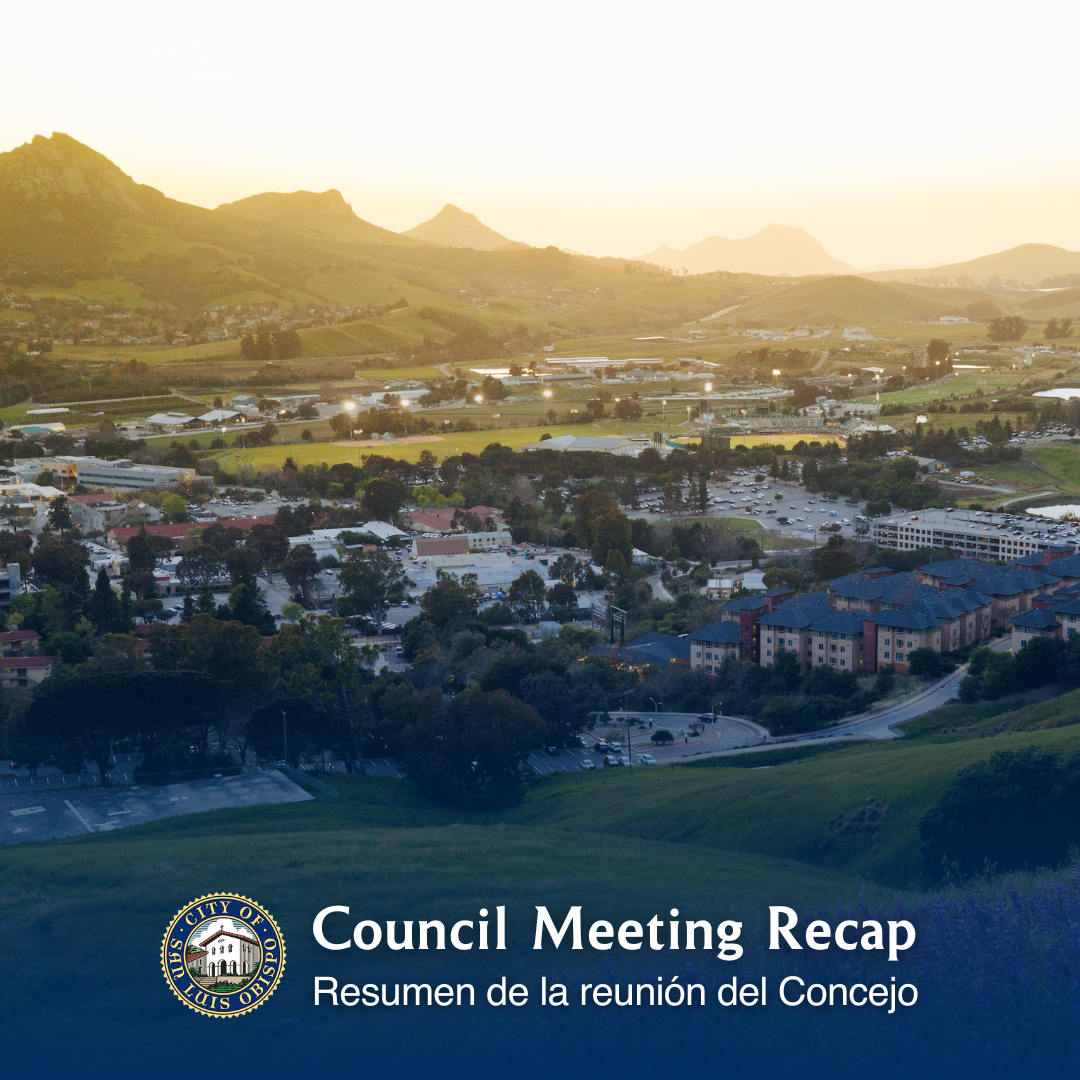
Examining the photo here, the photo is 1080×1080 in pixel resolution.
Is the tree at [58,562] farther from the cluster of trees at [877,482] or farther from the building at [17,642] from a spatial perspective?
the cluster of trees at [877,482]

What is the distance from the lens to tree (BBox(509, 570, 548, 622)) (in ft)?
73.9

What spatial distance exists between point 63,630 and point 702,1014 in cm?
1639

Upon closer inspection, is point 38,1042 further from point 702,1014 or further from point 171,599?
point 171,599

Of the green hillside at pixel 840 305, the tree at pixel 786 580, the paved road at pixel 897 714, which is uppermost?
the green hillside at pixel 840 305

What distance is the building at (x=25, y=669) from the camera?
1656 cm

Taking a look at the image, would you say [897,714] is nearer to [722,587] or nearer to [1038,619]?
[1038,619]

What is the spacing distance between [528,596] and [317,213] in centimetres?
14301

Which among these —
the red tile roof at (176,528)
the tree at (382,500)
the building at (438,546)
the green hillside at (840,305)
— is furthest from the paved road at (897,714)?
the green hillside at (840,305)

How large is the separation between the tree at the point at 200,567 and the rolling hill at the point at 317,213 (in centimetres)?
12680

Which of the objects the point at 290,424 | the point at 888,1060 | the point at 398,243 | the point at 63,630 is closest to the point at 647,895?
the point at 888,1060

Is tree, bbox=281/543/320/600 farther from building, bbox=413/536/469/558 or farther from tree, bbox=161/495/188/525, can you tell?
tree, bbox=161/495/188/525

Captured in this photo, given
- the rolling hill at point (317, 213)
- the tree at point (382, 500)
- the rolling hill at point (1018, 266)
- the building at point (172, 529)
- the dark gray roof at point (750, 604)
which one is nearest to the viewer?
the dark gray roof at point (750, 604)

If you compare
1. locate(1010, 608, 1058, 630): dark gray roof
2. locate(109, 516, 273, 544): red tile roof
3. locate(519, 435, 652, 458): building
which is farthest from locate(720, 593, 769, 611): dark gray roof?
locate(519, 435, 652, 458): building

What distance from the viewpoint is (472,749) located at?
12984 millimetres
